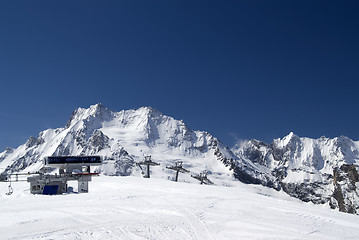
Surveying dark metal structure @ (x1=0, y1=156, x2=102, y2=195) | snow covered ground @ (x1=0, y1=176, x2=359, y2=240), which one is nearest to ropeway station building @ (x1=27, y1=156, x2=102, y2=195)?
dark metal structure @ (x1=0, y1=156, x2=102, y2=195)

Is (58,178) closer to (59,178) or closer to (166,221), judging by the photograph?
(59,178)

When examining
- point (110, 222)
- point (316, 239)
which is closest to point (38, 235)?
point (110, 222)

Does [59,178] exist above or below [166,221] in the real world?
above

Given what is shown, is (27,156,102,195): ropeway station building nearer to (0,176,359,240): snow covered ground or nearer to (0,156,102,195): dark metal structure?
(0,156,102,195): dark metal structure

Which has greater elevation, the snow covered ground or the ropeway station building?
the ropeway station building

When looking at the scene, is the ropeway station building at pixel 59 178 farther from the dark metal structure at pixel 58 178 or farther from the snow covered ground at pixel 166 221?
the snow covered ground at pixel 166 221

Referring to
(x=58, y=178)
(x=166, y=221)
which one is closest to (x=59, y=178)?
(x=58, y=178)

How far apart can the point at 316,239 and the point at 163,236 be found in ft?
23.9

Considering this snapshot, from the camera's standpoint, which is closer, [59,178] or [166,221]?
[166,221]

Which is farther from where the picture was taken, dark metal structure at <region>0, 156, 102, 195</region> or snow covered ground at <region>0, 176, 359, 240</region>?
dark metal structure at <region>0, 156, 102, 195</region>

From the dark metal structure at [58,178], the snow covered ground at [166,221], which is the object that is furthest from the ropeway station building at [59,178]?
the snow covered ground at [166,221]

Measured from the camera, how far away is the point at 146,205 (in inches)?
871

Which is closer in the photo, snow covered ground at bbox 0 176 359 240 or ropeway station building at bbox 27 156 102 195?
snow covered ground at bbox 0 176 359 240

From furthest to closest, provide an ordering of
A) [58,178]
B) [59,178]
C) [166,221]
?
[59,178] < [58,178] < [166,221]
